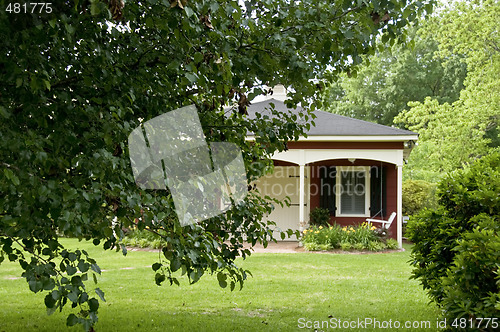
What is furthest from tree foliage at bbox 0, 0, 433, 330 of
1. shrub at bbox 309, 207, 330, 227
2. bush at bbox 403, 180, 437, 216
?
bush at bbox 403, 180, 437, 216

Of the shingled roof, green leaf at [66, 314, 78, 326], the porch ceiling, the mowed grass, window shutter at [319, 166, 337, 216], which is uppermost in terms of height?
the shingled roof

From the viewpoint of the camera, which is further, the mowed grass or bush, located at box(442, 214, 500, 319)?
the mowed grass

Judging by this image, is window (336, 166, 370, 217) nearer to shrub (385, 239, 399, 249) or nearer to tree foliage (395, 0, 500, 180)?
shrub (385, 239, 399, 249)

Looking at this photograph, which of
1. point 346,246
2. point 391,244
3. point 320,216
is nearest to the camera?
point 346,246

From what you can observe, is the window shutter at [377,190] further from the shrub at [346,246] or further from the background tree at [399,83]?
the background tree at [399,83]

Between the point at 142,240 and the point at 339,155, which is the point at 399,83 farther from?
the point at 142,240

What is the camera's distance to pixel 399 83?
89.6ft

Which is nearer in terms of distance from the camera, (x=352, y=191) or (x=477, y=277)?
(x=477, y=277)

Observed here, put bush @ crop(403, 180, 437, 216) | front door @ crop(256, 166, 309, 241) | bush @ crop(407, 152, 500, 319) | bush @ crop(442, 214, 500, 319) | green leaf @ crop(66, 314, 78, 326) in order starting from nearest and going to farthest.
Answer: green leaf @ crop(66, 314, 78, 326) < bush @ crop(442, 214, 500, 319) < bush @ crop(407, 152, 500, 319) < front door @ crop(256, 166, 309, 241) < bush @ crop(403, 180, 437, 216)

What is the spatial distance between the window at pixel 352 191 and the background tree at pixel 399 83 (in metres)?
12.9

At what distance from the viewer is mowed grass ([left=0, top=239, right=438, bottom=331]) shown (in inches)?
216

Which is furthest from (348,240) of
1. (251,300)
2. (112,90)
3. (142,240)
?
(112,90)

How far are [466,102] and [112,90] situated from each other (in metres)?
18.6

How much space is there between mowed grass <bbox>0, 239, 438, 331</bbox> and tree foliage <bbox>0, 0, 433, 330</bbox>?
204cm
